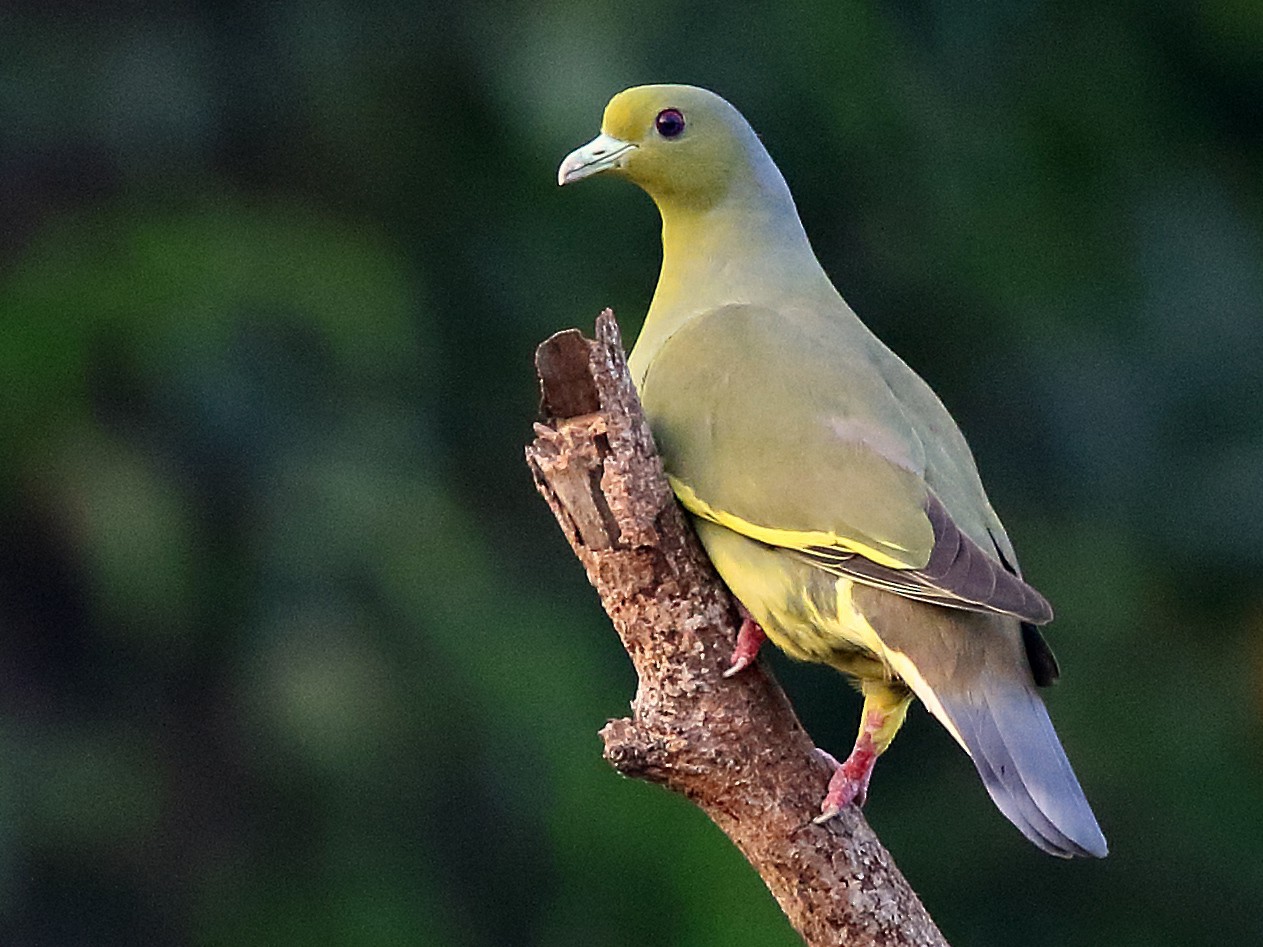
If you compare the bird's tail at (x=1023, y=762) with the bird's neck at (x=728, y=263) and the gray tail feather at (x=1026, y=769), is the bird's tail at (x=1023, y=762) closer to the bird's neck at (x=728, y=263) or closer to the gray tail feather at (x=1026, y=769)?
the gray tail feather at (x=1026, y=769)

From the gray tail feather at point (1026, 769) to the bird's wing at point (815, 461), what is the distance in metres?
0.13

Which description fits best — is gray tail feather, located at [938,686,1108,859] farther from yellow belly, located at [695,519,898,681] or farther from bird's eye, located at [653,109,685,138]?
bird's eye, located at [653,109,685,138]

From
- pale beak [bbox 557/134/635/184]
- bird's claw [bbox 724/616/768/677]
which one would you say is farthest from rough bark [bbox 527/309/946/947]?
pale beak [bbox 557/134/635/184]

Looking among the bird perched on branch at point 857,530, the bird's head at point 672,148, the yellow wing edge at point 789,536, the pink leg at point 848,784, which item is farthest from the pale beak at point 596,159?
the pink leg at point 848,784

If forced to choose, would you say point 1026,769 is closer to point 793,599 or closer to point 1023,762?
point 1023,762

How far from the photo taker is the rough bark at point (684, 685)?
3.26 m

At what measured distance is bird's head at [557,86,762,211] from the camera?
4051mm

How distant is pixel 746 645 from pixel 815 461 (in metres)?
0.27

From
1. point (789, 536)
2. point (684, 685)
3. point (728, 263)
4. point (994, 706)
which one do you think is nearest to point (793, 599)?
point (789, 536)

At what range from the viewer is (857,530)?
10.8 feet

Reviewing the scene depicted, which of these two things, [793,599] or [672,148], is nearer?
[793,599]

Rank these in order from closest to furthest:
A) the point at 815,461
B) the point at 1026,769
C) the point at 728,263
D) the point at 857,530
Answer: the point at 1026,769, the point at 857,530, the point at 815,461, the point at 728,263

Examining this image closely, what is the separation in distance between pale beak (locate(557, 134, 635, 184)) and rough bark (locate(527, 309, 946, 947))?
84cm

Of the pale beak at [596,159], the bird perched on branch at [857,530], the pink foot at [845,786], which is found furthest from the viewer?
the pale beak at [596,159]
